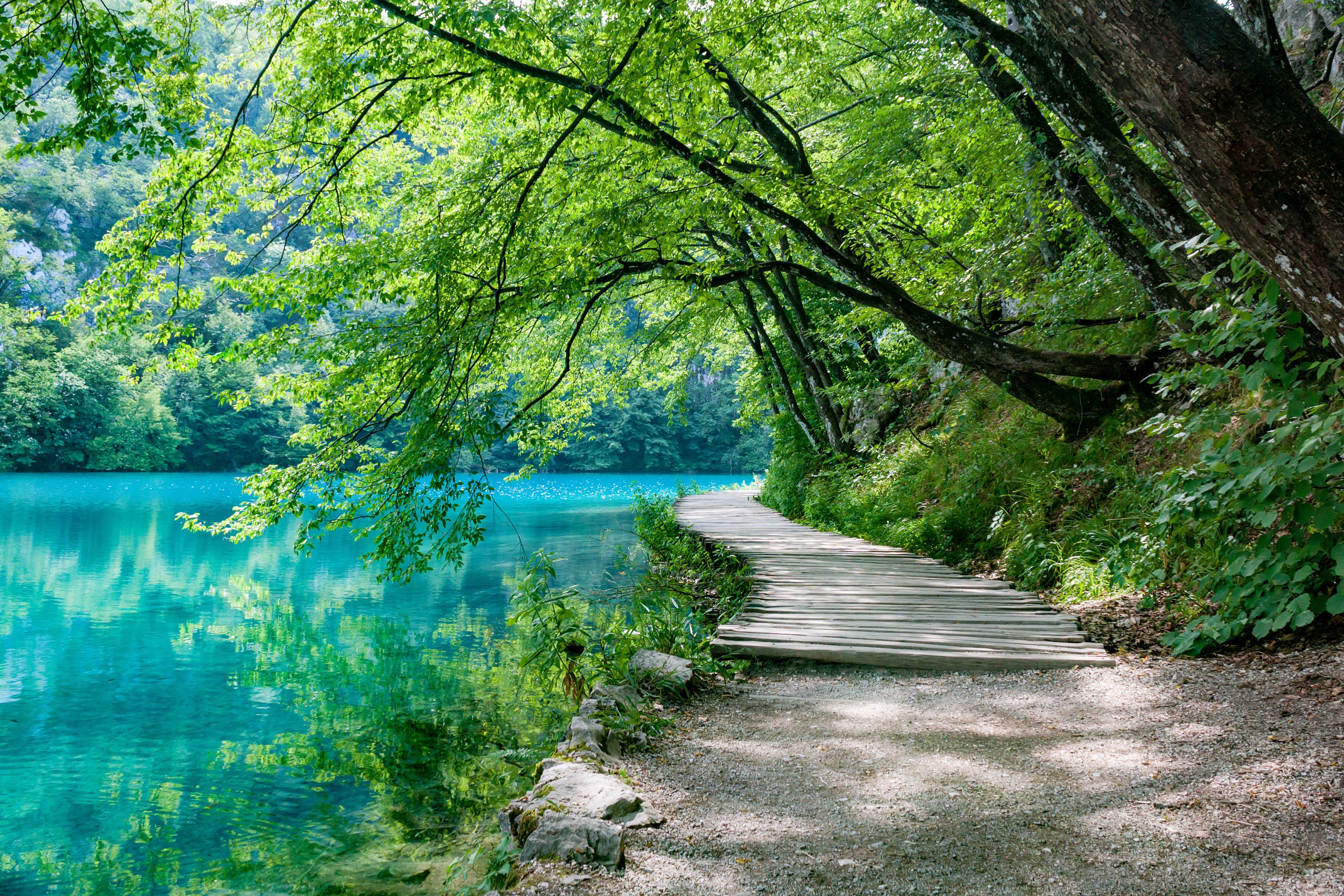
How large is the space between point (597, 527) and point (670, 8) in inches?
596

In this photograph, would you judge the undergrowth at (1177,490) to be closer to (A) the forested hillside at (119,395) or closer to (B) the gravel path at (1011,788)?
(B) the gravel path at (1011,788)

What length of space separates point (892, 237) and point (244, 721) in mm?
8544

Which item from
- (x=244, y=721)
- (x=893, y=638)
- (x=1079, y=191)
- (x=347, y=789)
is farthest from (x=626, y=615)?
(x=1079, y=191)

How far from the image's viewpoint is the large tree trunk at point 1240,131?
2186 millimetres

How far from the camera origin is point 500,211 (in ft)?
20.8

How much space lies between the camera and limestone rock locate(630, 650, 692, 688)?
14.0ft

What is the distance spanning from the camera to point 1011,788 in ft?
9.31

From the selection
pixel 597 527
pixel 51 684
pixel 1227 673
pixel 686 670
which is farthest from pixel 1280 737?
pixel 597 527

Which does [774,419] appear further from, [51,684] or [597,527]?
[51,684]

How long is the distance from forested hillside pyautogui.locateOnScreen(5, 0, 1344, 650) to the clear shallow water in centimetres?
149

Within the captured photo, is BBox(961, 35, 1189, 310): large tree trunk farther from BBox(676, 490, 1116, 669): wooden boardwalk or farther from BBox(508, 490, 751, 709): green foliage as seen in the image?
BBox(508, 490, 751, 709): green foliage

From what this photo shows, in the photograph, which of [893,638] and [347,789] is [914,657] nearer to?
[893,638]

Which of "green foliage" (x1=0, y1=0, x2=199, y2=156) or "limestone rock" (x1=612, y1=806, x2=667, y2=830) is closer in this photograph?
"limestone rock" (x1=612, y1=806, x2=667, y2=830)

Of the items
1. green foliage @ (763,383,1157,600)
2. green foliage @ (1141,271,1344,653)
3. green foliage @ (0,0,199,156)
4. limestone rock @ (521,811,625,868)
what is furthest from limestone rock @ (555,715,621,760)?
green foliage @ (0,0,199,156)
